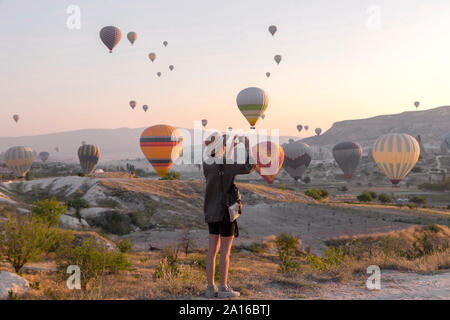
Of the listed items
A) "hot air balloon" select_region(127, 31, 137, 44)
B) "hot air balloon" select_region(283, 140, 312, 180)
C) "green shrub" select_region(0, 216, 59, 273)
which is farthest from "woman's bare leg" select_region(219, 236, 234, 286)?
"hot air balloon" select_region(283, 140, 312, 180)

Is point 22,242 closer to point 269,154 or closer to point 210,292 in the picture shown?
point 210,292

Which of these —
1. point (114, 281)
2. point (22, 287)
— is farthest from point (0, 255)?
point (114, 281)

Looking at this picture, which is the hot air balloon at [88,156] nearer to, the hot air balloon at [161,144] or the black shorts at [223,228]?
the hot air balloon at [161,144]

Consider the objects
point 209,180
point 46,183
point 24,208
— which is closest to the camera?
point 209,180

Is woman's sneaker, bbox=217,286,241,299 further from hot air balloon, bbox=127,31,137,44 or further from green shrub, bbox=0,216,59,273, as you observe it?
hot air balloon, bbox=127,31,137,44

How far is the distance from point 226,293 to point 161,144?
32.8 m

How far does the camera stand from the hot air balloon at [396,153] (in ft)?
142

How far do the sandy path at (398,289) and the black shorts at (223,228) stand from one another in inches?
66.3

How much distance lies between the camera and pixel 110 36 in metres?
39.3

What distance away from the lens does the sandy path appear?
5906 millimetres

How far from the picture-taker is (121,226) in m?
25.0
